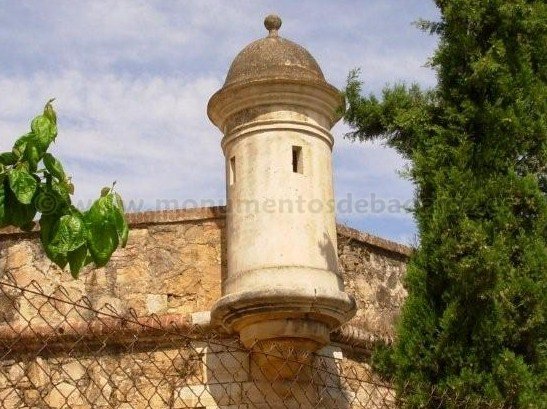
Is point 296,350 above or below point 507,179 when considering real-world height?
below

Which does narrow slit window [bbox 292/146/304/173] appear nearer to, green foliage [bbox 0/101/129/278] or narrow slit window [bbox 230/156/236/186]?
narrow slit window [bbox 230/156/236/186]

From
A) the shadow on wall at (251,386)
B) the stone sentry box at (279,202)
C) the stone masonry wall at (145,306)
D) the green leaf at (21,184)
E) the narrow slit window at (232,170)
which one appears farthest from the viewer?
the narrow slit window at (232,170)

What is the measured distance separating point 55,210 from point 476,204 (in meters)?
3.88

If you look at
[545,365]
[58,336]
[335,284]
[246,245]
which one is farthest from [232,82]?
[545,365]

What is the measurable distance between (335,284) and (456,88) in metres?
1.73

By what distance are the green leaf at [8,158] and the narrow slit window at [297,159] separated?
16.5 feet

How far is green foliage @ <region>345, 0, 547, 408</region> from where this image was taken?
218 inches

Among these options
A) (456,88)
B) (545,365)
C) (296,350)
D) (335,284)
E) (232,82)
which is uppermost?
(232,82)

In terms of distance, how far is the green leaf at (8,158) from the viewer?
7.54ft

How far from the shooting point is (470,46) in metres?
6.20

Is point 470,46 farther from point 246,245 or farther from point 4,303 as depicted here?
point 4,303

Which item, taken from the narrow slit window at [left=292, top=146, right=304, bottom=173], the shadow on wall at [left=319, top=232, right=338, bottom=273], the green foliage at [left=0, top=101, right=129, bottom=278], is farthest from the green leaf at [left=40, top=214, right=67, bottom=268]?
the narrow slit window at [left=292, top=146, right=304, bottom=173]

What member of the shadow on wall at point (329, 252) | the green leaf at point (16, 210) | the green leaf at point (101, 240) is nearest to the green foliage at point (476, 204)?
the shadow on wall at point (329, 252)

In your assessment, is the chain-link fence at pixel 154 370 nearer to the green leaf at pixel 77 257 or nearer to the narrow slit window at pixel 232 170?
the narrow slit window at pixel 232 170
